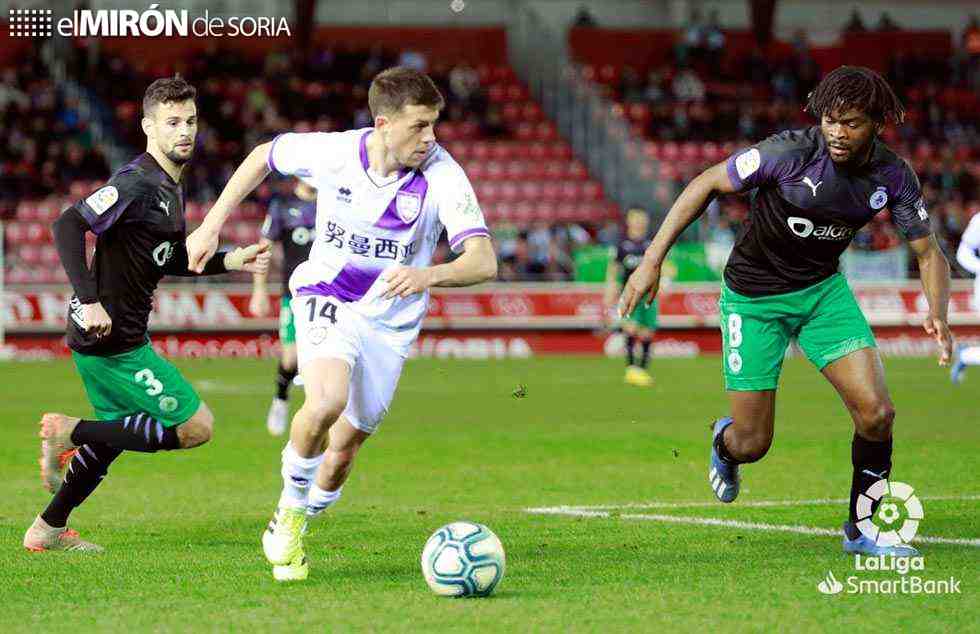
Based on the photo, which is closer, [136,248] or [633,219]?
[136,248]

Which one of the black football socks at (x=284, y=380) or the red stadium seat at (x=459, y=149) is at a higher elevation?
the red stadium seat at (x=459, y=149)

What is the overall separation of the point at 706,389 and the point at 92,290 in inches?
546

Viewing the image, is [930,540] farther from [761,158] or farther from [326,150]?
[326,150]

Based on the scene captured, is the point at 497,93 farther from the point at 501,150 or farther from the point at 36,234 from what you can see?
the point at 36,234

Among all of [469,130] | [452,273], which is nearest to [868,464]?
[452,273]

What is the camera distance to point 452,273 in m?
6.84

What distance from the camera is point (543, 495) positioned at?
10375 mm

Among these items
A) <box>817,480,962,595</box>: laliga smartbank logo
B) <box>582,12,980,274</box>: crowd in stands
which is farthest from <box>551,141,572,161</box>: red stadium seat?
<box>817,480,962,595</box>: laliga smartbank logo

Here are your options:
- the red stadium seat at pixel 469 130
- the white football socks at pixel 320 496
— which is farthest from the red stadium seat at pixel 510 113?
the white football socks at pixel 320 496

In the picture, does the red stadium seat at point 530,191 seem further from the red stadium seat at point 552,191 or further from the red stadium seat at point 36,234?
the red stadium seat at point 36,234

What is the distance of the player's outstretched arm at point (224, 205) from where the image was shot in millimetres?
7230

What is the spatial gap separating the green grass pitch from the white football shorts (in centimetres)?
76

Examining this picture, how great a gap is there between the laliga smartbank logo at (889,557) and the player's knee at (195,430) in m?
3.16

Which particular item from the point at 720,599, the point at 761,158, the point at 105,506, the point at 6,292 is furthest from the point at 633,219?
the point at 720,599
